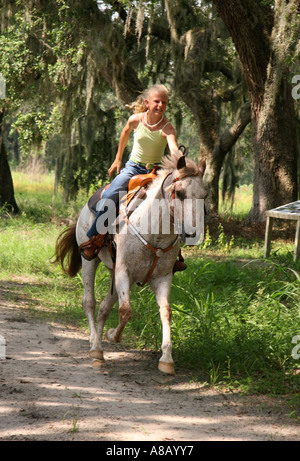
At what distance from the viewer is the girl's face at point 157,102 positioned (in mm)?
4867

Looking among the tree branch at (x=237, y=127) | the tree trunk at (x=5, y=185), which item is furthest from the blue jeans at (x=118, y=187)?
the tree trunk at (x=5, y=185)

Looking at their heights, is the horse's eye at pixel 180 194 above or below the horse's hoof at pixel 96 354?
above

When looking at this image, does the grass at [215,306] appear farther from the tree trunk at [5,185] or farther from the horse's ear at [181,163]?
the tree trunk at [5,185]

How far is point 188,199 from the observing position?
4.38 m

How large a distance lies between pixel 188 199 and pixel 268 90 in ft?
24.9

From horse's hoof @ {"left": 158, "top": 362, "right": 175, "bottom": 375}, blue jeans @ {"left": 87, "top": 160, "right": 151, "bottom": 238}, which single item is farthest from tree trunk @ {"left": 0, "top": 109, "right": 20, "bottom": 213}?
horse's hoof @ {"left": 158, "top": 362, "right": 175, "bottom": 375}

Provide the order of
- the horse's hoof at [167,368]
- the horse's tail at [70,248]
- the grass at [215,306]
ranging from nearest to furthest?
the horse's hoof at [167,368] → the grass at [215,306] → the horse's tail at [70,248]

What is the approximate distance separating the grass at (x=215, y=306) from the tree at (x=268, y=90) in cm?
121

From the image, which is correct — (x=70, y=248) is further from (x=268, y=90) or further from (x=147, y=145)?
(x=268, y=90)

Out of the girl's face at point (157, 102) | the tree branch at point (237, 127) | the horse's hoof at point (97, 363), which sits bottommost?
the horse's hoof at point (97, 363)

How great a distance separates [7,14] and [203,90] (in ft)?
17.1

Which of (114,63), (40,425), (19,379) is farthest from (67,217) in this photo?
(40,425)

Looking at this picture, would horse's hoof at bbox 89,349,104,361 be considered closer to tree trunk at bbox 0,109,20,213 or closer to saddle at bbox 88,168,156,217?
saddle at bbox 88,168,156,217

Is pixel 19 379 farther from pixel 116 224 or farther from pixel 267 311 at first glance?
pixel 267 311
